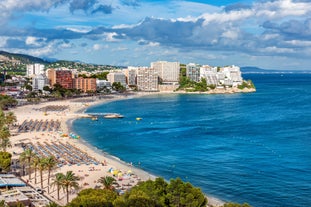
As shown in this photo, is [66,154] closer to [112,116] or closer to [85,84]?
[112,116]

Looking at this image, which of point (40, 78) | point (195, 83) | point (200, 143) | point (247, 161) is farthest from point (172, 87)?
point (247, 161)

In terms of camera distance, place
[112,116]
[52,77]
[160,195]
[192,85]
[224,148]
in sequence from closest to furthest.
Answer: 1. [160,195]
2. [224,148]
3. [112,116]
4. [52,77]
5. [192,85]

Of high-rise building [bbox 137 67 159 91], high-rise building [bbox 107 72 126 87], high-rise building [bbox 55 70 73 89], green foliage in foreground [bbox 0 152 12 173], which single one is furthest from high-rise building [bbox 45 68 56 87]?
green foliage in foreground [bbox 0 152 12 173]

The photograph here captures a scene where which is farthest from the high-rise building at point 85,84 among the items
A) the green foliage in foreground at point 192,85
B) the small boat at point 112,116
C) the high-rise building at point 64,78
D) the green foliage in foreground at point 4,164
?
the green foliage in foreground at point 4,164

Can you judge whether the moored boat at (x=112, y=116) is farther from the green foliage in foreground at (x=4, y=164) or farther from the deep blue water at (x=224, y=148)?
the green foliage in foreground at (x=4, y=164)

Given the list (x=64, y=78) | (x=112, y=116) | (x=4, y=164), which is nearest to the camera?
(x=4, y=164)

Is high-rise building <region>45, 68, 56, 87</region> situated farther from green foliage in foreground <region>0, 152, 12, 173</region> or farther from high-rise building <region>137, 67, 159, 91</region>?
green foliage in foreground <region>0, 152, 12, 173</region>

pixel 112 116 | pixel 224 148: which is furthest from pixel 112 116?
pixel 224 148
